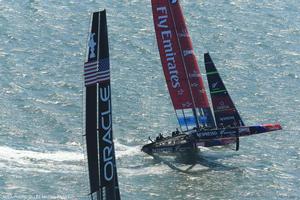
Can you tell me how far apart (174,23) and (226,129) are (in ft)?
32.4

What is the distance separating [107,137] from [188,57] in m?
29.3

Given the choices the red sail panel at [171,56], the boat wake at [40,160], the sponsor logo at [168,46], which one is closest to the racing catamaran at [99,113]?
the boat wake at [40,160]

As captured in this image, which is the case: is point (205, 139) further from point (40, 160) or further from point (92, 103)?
point (92, 103)

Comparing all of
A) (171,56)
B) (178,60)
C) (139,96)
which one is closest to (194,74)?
(178,60)

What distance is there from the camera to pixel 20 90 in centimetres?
7994

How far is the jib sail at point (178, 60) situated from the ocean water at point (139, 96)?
13.3 ft

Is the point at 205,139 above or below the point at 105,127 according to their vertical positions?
below

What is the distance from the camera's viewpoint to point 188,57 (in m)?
72.6

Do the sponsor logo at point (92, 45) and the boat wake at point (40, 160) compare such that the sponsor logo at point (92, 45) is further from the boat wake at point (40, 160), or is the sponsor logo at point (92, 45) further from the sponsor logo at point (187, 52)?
the sponsor logo at point (187, 52)

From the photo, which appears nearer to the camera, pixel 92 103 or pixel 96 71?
pixel 96 71

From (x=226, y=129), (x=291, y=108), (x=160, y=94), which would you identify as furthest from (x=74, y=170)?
(x=291, y=108)

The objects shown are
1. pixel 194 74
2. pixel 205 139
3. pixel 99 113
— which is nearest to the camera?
pixel 99 113

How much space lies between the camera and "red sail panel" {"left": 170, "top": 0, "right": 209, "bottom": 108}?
Result: 72.4 m

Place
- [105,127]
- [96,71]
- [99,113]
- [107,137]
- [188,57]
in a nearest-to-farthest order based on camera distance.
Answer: [96,71] → [99,113] → [105,127] → [107,137] → [188,57]
